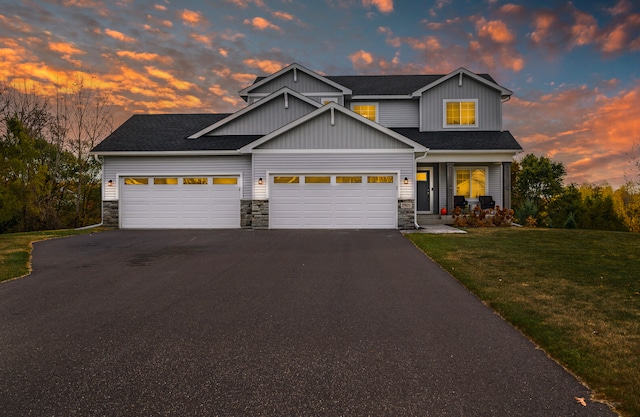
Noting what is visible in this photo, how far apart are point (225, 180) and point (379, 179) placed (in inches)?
271

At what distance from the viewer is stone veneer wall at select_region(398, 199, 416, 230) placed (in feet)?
51.2

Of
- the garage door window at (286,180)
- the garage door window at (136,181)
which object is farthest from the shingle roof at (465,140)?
the garage door window at (136,181)

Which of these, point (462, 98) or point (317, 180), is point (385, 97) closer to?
point (462, 98)

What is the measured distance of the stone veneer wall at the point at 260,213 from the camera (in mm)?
15891

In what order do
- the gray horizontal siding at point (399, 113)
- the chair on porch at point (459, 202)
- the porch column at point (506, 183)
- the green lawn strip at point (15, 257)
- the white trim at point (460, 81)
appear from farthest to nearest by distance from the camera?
the gray horizontal siding at point (399, 113) → the white trim at point (460, 81) → the chair on porch at point (459, 202) → the porch column at point (506, 183) → the green lawn strip at point (15, 257)

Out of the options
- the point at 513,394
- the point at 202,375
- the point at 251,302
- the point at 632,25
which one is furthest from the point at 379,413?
the point at 632,25

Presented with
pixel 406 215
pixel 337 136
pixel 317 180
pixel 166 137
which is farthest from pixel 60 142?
pixel 406 215

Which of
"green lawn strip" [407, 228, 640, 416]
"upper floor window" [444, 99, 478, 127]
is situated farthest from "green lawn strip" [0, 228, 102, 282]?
"upper floor window" [444, 99, 478, 127]

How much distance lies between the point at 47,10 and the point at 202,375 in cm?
1947

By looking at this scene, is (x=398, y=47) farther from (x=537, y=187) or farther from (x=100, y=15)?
(x=537, y=187)

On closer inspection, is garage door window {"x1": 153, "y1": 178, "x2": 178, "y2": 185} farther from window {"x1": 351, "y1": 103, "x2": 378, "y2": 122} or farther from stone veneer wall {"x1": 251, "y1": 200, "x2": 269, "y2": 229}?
window {"x1": 351, "y1": 103, "x2": 378, "y2": 122}

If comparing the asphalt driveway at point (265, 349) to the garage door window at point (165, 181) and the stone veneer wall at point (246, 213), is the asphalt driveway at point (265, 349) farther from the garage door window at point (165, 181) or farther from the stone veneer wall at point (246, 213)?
the garage door window at point (165, 181)

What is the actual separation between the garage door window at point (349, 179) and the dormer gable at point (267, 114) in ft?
15.1

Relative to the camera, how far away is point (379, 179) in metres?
15.8
